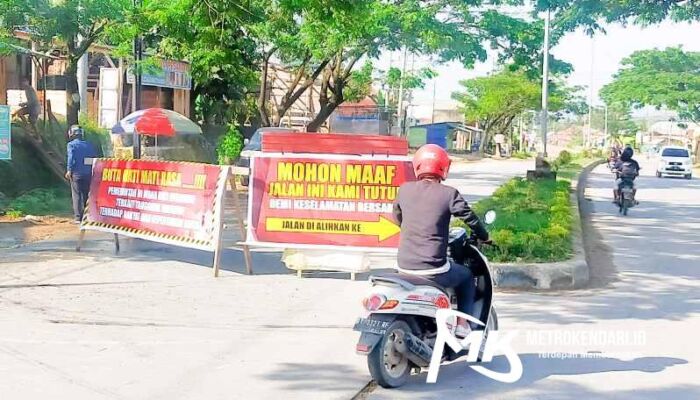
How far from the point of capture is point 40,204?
16281 millimetres

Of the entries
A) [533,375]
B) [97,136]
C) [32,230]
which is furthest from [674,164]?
[533,375]

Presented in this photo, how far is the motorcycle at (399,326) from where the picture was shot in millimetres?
5543

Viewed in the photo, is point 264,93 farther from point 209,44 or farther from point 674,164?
point 674,164

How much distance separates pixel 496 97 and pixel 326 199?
192 feet

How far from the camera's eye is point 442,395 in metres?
5.61

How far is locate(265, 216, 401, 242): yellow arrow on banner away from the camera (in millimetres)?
9680

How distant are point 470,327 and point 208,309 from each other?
306 cm

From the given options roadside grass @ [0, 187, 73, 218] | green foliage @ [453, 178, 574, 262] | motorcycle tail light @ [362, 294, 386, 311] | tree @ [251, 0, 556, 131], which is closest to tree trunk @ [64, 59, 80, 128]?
roadside grass @ [0, 187, 73, 218]

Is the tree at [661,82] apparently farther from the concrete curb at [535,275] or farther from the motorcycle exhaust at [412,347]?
the motorcycle exhaust at [412,347]

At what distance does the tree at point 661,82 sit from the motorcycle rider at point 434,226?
57801mm

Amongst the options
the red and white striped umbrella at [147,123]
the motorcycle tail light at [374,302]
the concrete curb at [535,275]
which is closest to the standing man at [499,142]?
the red and white striped umbrella at [147,123]

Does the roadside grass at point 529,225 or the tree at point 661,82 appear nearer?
the roadside grass at point 529,225

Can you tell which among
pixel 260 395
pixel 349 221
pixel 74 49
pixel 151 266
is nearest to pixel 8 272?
pixel 151 266

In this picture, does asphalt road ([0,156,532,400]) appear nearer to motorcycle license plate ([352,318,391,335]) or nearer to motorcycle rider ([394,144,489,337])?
motorcycle license plate ([352,318,391,335])
